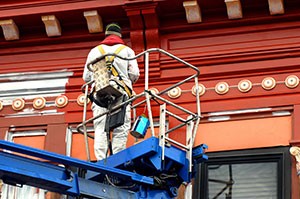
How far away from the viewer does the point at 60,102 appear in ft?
43.5

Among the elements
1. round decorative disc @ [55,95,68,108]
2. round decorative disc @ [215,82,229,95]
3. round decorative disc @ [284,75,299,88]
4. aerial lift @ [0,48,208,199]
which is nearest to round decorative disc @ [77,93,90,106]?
round decorative disc @ [55,95,68,108]

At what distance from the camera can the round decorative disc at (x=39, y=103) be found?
43.6ft

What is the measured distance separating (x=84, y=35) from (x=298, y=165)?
11.7 ft

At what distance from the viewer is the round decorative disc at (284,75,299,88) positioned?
12.5 metres

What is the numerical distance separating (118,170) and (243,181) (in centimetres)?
245

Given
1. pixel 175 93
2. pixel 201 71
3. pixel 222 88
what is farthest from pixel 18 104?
pixel 222 88

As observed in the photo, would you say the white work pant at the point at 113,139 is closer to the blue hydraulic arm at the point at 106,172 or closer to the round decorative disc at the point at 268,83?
the blue hydraulic arm at the point at 106,172

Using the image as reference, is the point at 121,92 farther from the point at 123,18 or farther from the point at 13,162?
the point at 123,18

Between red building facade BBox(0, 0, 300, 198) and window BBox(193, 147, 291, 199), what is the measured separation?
0.5 inches

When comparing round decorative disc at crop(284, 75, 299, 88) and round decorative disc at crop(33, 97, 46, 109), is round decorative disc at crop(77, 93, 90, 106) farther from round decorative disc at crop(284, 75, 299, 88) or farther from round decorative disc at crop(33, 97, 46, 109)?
round decorative disc at crop(284, 75, 299, 88)

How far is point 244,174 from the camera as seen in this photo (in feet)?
40.0

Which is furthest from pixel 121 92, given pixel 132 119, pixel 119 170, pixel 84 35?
pixel 84 35

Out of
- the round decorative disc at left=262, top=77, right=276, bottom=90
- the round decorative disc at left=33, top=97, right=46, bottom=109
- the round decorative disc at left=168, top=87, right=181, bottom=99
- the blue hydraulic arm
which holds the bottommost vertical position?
the blue hydraulic arm

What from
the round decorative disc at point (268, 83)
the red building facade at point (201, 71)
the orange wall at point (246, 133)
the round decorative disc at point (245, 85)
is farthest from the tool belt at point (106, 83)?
the round decorative disc at point (268, 83)
